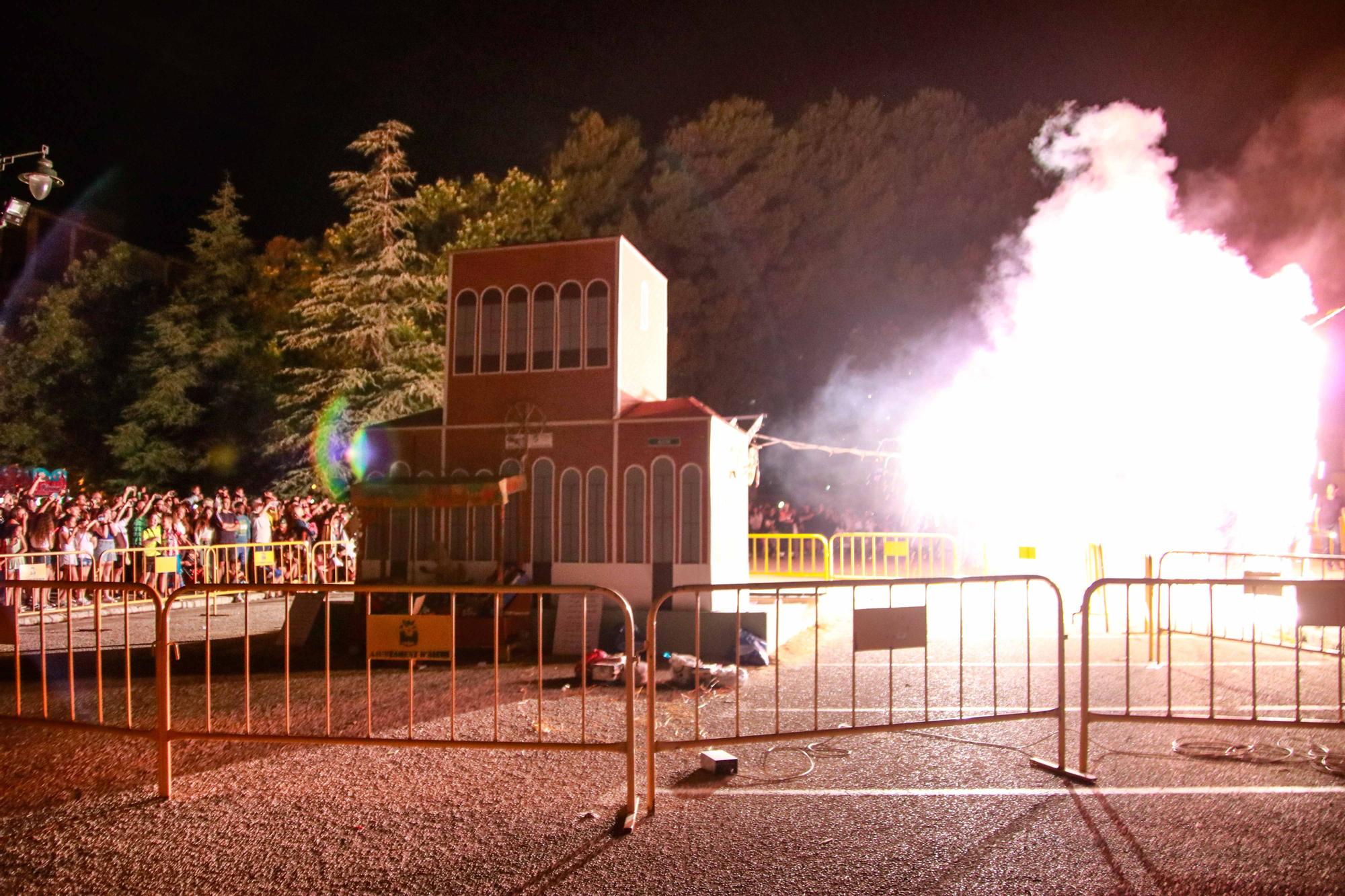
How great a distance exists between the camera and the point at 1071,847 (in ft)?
14.9

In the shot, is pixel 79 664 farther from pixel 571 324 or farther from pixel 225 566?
pixel 571 324

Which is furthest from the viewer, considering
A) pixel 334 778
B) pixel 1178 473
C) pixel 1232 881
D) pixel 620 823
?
pixel 1178 473

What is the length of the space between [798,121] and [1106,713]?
26.1 m

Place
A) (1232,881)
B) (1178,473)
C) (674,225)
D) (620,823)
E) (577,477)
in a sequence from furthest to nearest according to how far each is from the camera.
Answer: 1. (674,225)
2. (1178,473)
3. (577,477)
4. (620,823)
5. (1232,881)

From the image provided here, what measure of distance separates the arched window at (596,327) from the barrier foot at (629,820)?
794 cm

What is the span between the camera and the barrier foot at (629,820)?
4766 mm

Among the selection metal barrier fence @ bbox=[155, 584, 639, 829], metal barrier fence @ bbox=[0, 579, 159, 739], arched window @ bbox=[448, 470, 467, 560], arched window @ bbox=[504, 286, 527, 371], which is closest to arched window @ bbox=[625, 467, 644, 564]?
metal barrier fence @ bbox=[155, 584, 639, 829]

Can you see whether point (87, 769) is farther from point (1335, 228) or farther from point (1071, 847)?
point (1335, 228)

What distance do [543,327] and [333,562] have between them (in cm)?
805

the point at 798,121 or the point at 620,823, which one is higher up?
the point at 798,121

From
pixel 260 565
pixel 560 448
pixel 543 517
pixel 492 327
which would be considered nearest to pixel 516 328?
pixel 492 327

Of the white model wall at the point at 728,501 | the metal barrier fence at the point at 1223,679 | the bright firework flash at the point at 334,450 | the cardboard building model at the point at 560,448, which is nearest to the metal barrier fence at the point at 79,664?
the cardboard building model at the point at 560,448

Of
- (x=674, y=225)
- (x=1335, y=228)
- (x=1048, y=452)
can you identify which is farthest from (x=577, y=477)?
(x=1335, y=228)

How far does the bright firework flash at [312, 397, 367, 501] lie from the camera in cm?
2516
